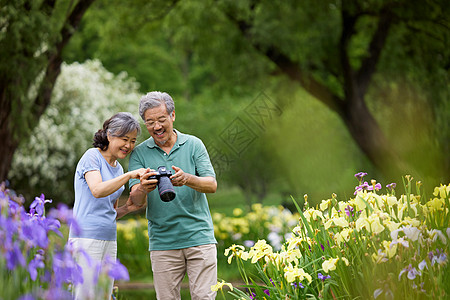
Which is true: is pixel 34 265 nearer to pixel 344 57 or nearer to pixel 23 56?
pixel 23 56

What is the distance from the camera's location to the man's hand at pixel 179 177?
9.94 ft

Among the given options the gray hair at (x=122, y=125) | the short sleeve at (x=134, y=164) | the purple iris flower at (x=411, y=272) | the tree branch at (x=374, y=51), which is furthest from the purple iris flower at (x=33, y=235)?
the tree branch at (x=374, y=51)

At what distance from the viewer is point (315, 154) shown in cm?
1095

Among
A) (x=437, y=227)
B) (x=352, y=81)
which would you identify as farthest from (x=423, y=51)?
(x=437, y=227)

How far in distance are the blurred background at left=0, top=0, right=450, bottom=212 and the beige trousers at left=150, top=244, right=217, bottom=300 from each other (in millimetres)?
5331

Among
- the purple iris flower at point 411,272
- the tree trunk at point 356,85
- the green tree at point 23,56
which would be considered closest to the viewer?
the purple iris flower at point 411,272

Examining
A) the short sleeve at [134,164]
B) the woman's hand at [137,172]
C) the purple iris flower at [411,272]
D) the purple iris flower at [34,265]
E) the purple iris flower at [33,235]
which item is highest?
the short sleeve at [134,164]

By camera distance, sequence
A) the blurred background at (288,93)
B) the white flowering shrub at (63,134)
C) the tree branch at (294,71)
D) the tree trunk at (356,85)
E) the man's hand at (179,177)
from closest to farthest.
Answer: the man's hand at (179,177) < the blurred background at (288,93) < the tree trunk at (356,85) < the tree branch at (294,71) < the white flowering shrub at (63,134)

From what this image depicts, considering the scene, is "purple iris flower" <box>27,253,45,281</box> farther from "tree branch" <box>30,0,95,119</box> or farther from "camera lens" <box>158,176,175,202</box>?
"tree branch" <box>30,0,95,119</box>

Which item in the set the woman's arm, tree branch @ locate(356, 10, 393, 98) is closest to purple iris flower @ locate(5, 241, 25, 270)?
the woman's arm

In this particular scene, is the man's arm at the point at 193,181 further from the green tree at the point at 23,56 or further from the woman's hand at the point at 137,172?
the green tree at the point at 23,56

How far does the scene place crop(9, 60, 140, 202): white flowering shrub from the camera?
12836 mm

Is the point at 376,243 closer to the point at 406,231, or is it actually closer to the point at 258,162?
the point at 406,231

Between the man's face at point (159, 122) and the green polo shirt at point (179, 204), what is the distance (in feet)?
0.32
